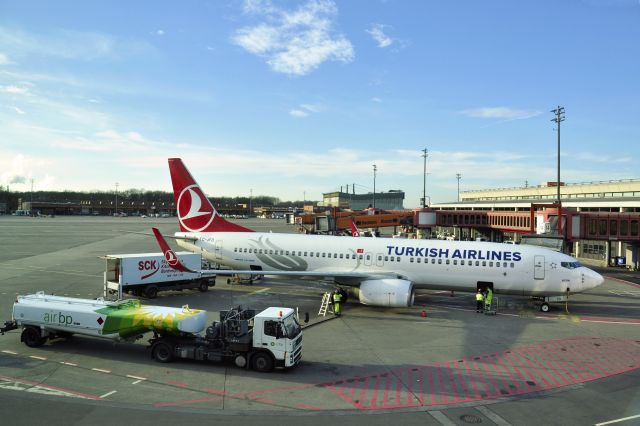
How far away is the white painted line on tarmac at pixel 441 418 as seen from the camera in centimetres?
1307

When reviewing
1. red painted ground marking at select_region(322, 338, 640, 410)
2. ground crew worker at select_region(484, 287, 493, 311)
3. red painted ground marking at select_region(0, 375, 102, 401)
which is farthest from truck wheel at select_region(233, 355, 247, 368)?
ground crew worker at select_region(484, 287, 493, 311)

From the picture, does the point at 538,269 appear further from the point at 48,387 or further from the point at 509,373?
the point at 48,387

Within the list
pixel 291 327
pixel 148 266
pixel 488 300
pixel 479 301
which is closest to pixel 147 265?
pixel 148 266

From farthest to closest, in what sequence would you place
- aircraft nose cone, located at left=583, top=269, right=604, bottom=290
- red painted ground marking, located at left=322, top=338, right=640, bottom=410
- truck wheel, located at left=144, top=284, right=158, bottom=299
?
truck wheel, located at left=144, top=284, right=158, bottom=299 → aircraft nose cone, located at left=583, top=269, right=604, bottom=290 → red painted ground marking, located at left=322, top=338, right=640, bottom=410

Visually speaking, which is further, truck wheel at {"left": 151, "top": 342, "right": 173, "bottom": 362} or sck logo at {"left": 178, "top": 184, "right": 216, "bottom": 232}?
sck logo at {"left": 178, "top": 184, "right": 216, "bottom": 232}

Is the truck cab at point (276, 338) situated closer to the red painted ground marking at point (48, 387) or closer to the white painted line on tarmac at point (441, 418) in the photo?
the white painted line on tarmac at point (441, 418)

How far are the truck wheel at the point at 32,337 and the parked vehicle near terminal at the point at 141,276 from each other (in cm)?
956

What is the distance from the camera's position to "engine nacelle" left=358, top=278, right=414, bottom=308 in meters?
26.1

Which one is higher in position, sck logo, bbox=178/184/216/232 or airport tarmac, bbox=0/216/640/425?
sck logo, bbox=178/184/216/232

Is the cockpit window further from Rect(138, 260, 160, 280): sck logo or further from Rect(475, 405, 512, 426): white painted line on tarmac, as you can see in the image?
Rect(138, 260, 160, 280): sck logo

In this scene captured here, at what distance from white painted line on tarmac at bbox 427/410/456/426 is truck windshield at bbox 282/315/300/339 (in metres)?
5.58

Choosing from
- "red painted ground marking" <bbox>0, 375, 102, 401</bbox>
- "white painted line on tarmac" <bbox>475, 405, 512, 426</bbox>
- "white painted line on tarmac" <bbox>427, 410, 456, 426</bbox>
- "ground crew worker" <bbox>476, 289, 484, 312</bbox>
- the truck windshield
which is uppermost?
the truck windshield

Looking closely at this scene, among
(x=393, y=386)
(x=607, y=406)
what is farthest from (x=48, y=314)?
(x=607, y=406)

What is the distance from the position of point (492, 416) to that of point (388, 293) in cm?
1289
